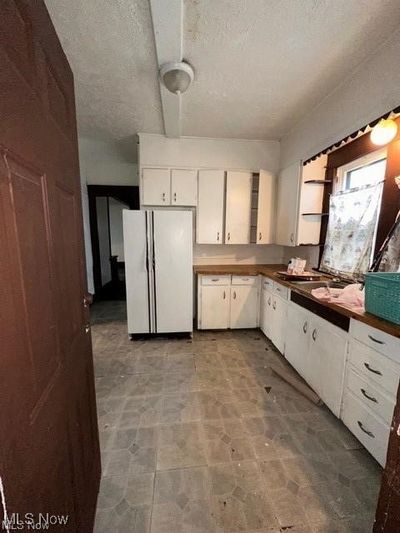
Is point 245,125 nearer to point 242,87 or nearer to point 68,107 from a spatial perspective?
point 242,87

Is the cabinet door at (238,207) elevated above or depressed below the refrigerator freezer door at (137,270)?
above

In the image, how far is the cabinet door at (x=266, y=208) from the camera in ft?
10.2

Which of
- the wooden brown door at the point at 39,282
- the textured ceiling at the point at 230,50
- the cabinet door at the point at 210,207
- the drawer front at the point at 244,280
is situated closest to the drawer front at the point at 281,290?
the drawer front at the point at 244,280

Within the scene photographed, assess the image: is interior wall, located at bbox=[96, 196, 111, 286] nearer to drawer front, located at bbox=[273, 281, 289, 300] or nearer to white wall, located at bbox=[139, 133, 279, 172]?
white wall, located at bbox=[139, 133, 279, 172]

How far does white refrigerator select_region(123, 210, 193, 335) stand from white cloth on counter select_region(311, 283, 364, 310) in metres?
1.50

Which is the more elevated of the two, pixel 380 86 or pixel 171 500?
pixel 380 86

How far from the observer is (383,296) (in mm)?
1337

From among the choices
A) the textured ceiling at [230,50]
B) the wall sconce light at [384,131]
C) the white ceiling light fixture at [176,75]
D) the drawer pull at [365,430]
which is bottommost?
the drawer pull at [365,430]

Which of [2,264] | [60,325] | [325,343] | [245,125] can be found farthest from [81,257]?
[245,125]

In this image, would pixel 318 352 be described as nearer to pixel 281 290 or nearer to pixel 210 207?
pixel 281 290

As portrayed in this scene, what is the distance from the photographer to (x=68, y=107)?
3.16 feet

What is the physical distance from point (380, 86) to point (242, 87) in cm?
105

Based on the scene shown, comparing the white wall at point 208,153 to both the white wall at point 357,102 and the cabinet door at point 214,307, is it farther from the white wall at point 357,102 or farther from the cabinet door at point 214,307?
the cabinet door at point 214,307

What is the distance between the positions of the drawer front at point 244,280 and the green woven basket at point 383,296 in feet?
5.45
